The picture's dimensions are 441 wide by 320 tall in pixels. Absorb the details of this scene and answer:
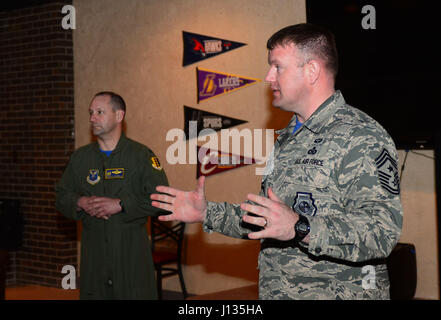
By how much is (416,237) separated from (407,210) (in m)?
0.22

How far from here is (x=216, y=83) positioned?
534cm

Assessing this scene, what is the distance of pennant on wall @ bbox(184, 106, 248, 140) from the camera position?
526cm

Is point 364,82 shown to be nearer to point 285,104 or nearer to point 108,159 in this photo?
point 108,159

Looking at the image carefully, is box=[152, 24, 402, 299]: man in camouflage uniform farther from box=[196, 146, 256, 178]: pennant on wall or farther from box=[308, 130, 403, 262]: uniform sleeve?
box=[196, 146, 256, 178]: pennant on wall

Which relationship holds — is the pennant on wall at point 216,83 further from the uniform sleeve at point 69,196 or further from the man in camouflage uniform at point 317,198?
the man in camouflage uniform at point 317,198

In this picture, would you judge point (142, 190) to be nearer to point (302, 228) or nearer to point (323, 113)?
point (323, 113)

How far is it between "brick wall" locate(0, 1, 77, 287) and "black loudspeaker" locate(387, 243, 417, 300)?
3682mm

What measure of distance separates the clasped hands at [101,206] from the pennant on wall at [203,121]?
6.35 ft

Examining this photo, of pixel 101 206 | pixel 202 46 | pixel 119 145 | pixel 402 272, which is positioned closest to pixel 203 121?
pixel 202 46

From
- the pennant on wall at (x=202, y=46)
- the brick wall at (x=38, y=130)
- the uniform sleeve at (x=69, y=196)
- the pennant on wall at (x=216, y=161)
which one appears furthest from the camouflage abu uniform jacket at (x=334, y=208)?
the brick wall at (x=38, y=130)

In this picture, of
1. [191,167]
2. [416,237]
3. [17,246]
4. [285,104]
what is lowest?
[17,246]

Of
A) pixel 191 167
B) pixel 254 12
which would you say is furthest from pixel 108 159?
pixel 254 12

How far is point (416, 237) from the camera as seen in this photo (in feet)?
14.3
